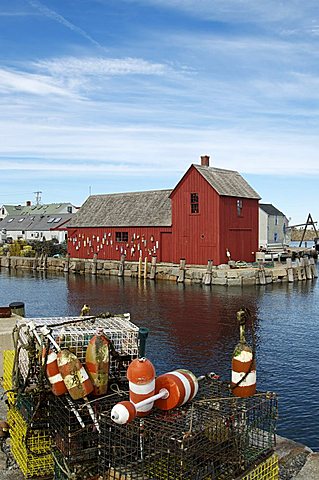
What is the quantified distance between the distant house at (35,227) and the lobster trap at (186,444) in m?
66.9

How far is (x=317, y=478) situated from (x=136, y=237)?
125 ft

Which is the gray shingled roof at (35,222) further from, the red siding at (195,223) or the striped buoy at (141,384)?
the striped buoy at (141,384)

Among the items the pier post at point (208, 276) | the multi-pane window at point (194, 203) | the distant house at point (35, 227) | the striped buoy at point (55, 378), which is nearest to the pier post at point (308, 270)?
the pier post at point (208, 276)

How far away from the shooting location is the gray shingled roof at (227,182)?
38.2m

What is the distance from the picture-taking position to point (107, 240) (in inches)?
1827

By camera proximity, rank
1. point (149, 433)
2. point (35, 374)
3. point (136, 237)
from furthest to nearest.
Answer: point (136, 237)
point (35, 374)
point (149, 433)

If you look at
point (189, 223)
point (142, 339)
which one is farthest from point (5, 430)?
point (189, 223)

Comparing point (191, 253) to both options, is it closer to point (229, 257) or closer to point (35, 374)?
point (229, 257)

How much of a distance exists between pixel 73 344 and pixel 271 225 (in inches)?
2113

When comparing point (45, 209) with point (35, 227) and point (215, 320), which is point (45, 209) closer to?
point (35, 227)

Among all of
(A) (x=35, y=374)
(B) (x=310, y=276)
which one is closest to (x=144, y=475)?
(A) (x=35, y=374)

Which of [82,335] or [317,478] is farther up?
[82,335]

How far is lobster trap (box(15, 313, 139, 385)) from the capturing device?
20.9 ft

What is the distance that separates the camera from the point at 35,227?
7788 centimetres
